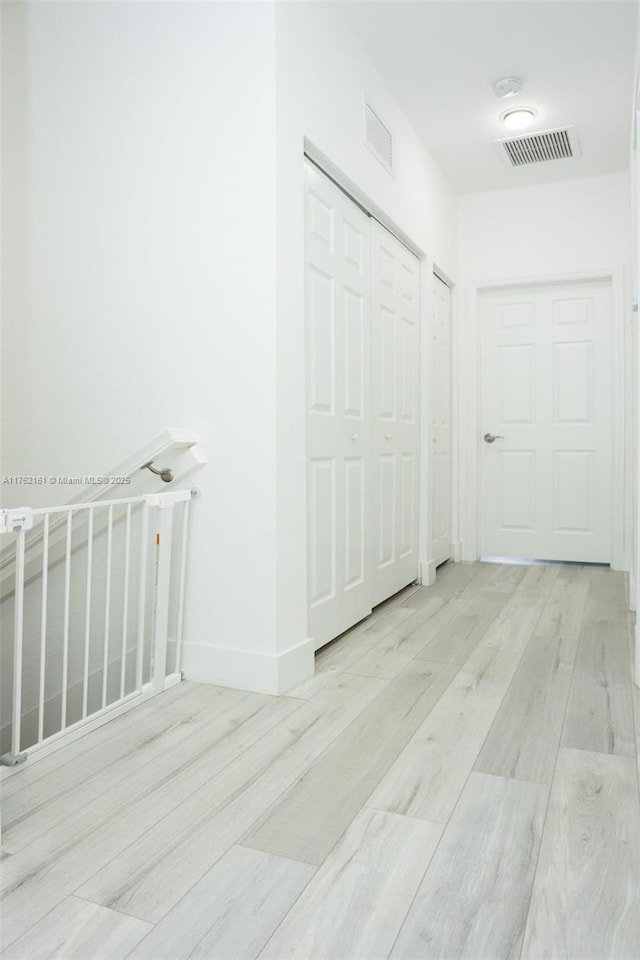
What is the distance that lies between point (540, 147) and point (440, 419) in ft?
5.59

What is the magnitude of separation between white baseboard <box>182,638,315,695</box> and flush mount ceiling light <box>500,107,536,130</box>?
2953 mm

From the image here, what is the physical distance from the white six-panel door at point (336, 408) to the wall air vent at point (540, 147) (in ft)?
4.76

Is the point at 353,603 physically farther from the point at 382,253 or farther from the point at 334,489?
the point at 382,253

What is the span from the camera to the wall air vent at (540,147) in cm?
389

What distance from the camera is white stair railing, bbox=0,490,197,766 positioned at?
221 cm

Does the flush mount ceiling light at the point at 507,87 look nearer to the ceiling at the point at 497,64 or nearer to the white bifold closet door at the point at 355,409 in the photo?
the ceiling at the point at 497,64

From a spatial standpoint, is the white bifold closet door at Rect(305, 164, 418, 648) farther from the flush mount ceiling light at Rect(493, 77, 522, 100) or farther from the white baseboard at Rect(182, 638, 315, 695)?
the flush mount ceiling light at Rect(493, 77, 522, 100)

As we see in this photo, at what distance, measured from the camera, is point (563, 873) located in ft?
4.21

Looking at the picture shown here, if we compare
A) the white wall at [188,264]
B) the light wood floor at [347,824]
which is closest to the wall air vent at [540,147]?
the white wall at [188,264]

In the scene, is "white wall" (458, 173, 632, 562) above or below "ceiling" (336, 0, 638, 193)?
below

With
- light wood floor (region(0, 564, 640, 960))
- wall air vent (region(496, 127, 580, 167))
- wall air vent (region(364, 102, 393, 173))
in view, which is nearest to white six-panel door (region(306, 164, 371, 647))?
wall air vent (region(364, 102, 393, 173))

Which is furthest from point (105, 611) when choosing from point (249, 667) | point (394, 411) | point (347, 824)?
point (394, 411)

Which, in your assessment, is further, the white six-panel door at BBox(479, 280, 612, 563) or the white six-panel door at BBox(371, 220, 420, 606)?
the white six-panel door at BBox(479, 280, 612, 563)

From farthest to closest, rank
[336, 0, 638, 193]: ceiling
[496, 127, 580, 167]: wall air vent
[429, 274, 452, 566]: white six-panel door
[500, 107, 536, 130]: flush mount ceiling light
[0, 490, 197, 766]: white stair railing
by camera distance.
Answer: [429, 274, 452, 566]: white six-panel door
[496, 127, 580, 167]: wall air vent
[500, 107, 536, 130]: flush mount ceiling light
[336, 0, 638, 193]: ceiling
[0, 490, 197, 766]: white stair railing
